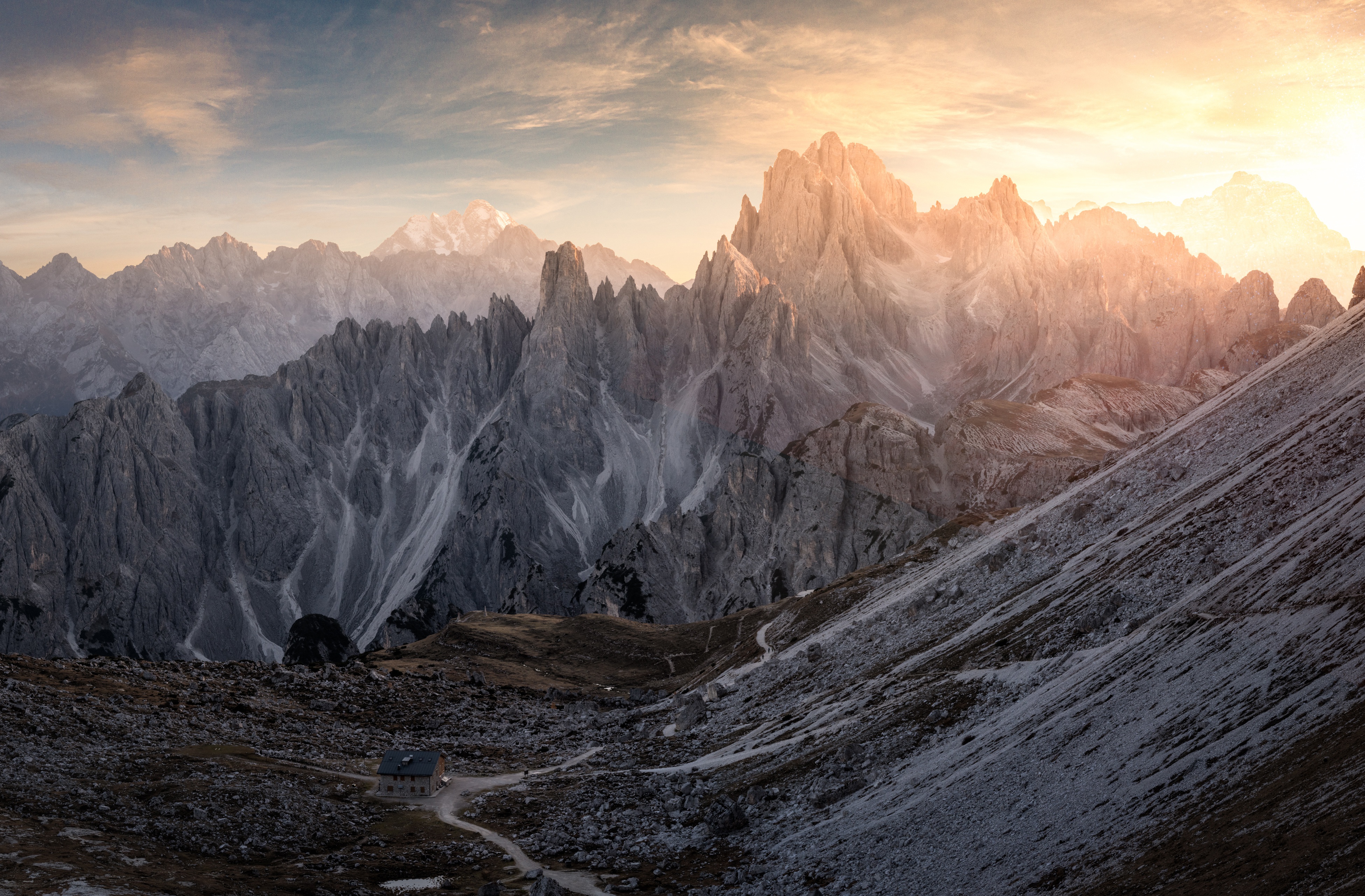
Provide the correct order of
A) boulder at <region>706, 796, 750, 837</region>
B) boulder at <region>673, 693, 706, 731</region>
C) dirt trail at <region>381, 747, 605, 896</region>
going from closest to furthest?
dirt trail at <region>381, 747, 605, 896</region> < boulder at <region>706, 796, 750, 837</region> < boulder at <region>673, 693, 706, 731</region>

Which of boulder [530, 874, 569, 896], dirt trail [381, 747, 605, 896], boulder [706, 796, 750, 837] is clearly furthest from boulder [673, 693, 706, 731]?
boulder [530, 874, 569, 896]

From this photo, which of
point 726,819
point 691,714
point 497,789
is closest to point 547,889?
point 726,819

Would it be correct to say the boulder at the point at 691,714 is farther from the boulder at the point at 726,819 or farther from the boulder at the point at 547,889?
the boulder at the point at 547,889

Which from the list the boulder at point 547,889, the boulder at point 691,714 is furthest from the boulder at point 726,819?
the boulder at point 691,714

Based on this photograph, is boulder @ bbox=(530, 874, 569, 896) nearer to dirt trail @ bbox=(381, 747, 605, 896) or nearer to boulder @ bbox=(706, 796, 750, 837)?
dirt trail @ bbox=(381, 747, 605, 896)

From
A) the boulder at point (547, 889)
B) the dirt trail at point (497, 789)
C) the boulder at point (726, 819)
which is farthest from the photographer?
the boulder at point (726, 819)

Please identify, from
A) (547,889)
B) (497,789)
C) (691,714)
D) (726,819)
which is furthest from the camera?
(691,714)

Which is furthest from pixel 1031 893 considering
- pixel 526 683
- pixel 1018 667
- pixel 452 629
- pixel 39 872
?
pixel 452 629

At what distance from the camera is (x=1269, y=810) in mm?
35469

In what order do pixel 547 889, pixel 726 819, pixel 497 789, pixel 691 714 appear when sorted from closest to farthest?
1. pixel 547 889
2. pixel 726 819
3. pixel 497 789
4. pixel 691 714

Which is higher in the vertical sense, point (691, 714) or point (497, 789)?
point (497, 789)

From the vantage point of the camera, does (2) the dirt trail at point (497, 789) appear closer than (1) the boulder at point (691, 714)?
Yes

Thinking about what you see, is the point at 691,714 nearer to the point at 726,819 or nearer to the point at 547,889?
the point at 726,819

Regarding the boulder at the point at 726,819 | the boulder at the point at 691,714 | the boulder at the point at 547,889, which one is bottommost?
the boulder at the point at 691,714
